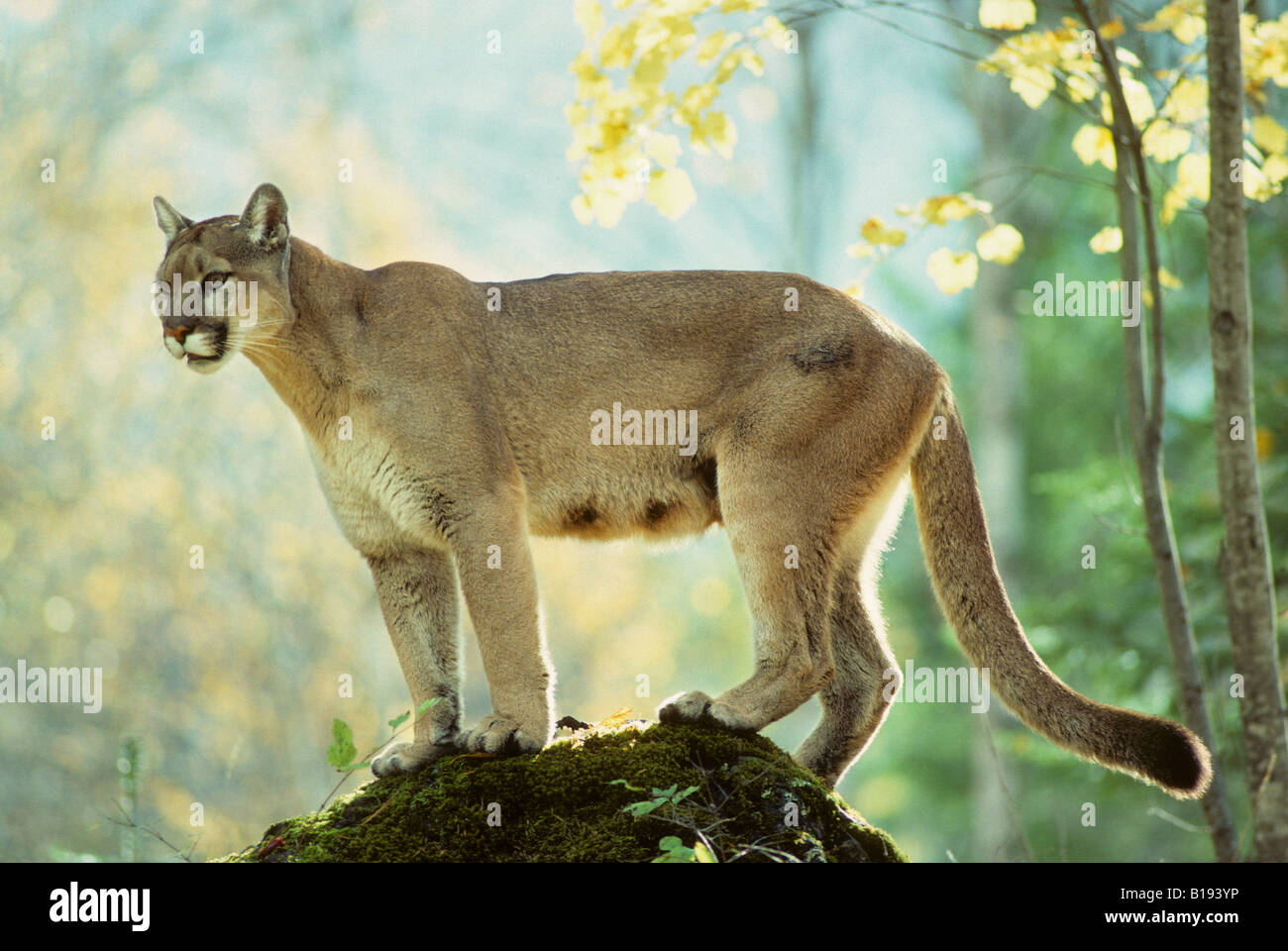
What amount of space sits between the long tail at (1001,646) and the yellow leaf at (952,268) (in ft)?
4.14

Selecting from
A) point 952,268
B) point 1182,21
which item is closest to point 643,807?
point 952,268

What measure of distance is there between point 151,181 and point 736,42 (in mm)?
13746

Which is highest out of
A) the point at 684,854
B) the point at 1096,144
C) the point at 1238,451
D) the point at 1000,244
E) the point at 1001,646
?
the point at 1096,144

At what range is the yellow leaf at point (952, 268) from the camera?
6.41 metres

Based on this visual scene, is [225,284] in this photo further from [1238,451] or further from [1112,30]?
[1238,451]

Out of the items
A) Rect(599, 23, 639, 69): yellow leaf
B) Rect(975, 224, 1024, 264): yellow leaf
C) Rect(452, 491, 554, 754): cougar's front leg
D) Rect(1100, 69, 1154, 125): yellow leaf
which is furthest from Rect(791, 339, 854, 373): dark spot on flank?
Rect(1100, 69, 1154, 125): yellow leaf

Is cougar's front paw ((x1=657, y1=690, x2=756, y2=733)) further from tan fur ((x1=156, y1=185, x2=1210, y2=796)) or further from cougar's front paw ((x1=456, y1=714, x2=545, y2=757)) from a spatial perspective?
cougar's front paw ((x1=456, y1=714, x2=545, y2=757))

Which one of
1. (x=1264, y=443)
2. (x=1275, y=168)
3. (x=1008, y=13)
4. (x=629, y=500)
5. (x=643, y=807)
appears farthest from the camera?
(x=1264, y=443)

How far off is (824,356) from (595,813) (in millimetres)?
2077

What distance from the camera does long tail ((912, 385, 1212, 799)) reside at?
4.29 meters

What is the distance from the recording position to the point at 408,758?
479cm

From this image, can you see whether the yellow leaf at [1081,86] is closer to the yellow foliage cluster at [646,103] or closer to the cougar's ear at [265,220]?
the yellow foliage cluster at [646,103]

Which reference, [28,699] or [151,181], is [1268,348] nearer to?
[151,181]
